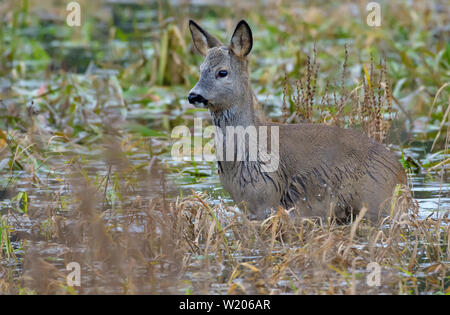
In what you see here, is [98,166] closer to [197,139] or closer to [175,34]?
[197,139]

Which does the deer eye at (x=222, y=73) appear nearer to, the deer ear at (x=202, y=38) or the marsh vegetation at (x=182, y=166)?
the deer ear at (x=202, y=38)

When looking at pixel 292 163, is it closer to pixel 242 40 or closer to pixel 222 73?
pixel 222 73

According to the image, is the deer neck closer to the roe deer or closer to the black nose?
the roe deer

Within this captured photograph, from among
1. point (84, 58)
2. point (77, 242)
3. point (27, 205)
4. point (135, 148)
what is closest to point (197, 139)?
point (135, 148)

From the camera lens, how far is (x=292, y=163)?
23.0 ft

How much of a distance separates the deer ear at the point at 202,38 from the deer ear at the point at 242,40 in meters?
0.28

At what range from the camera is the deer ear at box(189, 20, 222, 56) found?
7.06 m

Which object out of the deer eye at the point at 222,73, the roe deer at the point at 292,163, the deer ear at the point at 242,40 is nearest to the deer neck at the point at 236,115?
the roe deer at the point at 292,163

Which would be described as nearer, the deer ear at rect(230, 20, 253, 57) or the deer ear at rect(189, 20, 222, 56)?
the deer ear at rect(230, 20, 253, 57)

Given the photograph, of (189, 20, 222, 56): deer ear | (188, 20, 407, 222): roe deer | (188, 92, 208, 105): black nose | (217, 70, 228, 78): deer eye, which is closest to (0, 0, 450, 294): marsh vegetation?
(188, 20, 407, 222): roe deer

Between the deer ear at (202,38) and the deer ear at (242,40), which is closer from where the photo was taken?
the deer ear at (242,40)

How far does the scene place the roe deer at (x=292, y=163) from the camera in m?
6.74

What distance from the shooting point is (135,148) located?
31.9 ft

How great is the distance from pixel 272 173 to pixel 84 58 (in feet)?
26.6
